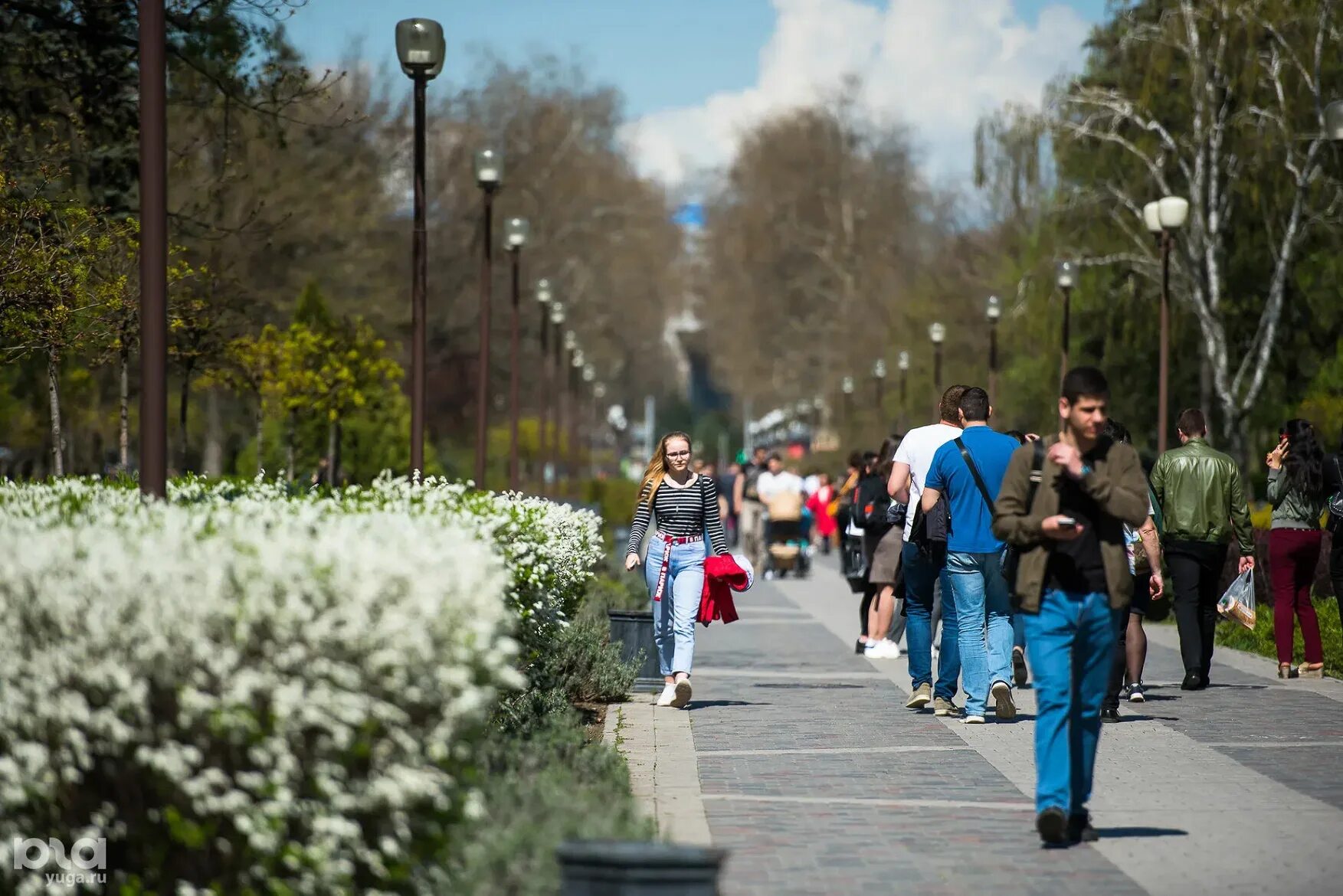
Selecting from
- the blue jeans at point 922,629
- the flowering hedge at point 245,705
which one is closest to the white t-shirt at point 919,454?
the blue jeans at point 922,629

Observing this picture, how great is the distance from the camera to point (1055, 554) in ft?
26.8

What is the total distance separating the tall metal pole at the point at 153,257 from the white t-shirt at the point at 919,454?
5.67 metres

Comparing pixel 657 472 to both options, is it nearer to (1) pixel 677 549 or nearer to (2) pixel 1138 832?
(1) pixel 677 549

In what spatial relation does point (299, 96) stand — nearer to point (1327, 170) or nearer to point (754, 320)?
point (1327, 170)

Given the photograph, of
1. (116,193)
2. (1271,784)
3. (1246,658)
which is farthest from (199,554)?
(116,193)

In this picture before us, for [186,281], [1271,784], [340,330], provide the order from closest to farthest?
[1271,784] < [186,281] < [340,330]

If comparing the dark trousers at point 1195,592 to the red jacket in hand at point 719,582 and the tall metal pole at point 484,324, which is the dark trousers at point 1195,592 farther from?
the tall metal pole at point 484,324

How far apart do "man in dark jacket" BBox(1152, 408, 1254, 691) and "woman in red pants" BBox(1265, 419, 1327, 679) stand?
0.63 metres

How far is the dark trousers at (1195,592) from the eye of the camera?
14.4 meters

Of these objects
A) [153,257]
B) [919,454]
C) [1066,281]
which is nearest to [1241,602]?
[919,454]

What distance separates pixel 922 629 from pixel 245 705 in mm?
7916

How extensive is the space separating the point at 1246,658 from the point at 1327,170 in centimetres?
2002

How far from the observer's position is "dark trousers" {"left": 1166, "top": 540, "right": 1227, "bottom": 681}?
1440 cm

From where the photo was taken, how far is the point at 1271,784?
9844 millimetres
